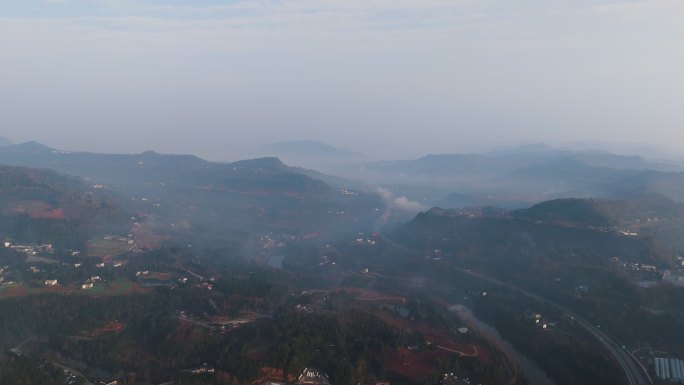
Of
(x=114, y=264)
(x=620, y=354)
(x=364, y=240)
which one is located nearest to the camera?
(x=620, y=354)

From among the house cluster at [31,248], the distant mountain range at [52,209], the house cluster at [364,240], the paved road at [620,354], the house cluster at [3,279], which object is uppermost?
the distant mountain range at [52,209]

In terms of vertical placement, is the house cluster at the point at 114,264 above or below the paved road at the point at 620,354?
above

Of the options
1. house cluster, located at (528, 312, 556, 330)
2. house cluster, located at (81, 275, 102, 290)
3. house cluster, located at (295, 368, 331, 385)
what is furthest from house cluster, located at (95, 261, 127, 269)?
house cluster, located at (528, 312, 556, 330)

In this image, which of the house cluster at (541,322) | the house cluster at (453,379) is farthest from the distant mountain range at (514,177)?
the house cluster at (453,379)

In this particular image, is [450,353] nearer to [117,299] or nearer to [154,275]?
[117,299]

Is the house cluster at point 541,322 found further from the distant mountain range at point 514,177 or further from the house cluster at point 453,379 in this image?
the distant mountain range at point 514,177

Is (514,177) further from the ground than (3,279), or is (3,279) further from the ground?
(514,177)

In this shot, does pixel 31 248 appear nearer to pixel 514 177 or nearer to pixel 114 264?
pixel 114 264

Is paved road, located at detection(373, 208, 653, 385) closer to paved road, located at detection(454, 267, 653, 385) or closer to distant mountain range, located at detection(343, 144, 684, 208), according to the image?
paved road, located at detection(454, 267, 653, 385)

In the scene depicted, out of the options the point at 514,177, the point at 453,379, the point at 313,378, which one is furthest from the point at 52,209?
the point at 514,177
